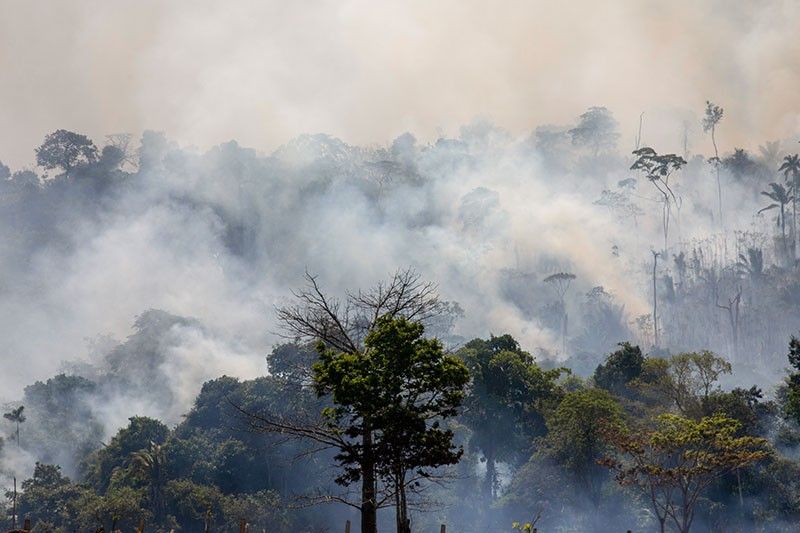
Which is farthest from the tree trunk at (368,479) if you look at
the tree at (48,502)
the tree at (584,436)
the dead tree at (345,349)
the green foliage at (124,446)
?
the green foliage at (124,446)

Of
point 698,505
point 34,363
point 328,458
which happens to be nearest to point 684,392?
point 698,505

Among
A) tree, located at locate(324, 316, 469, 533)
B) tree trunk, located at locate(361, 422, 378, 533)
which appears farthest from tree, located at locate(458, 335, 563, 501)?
tree, located at locate(324, 316, 469, 533)

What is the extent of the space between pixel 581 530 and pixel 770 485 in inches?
857

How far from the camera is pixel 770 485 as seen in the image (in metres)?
86.3

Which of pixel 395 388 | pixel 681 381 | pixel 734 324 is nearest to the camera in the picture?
pixel 395 388

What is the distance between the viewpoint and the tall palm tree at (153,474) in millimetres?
98062

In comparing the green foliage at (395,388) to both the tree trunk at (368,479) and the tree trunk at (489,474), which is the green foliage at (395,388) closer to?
the tree trunk at (368,479)

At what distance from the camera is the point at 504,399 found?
109 m

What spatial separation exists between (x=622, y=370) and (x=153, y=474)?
52930 millimetres

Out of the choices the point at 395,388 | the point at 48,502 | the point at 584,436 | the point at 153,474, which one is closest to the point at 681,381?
the point at 584,436

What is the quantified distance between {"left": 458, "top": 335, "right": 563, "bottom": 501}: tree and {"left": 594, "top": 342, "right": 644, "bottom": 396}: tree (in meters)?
5.74

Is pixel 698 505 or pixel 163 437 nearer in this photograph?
pixel 698 505

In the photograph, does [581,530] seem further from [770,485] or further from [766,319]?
[766,319]

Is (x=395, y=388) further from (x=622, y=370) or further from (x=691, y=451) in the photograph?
(x=622, y=370)
